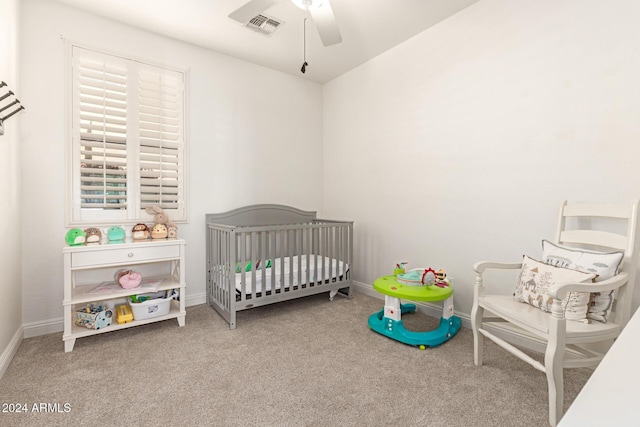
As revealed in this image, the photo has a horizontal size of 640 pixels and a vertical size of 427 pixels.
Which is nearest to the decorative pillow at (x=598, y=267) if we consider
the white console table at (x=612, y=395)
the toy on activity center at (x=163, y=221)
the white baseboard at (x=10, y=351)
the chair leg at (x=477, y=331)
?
the chair leg at (x=477, y=331)

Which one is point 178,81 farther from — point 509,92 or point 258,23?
point 509,92

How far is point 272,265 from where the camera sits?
266 cm

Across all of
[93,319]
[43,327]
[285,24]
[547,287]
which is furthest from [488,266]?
[43,327]

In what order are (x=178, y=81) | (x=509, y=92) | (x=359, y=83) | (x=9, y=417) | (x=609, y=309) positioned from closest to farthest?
1. (x=9, y=417)
2. (x=609, y=309)
3. (x=509, y=92)
4. (x=178, y=81)
5. (x=359, y=83)

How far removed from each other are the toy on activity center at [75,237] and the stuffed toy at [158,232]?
46cm

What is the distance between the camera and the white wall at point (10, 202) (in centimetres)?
181

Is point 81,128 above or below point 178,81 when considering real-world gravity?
below

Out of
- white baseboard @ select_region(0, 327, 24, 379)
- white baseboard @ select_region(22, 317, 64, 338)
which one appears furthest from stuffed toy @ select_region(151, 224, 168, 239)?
white baseboard @ select_region(0, 327, 24, 379)

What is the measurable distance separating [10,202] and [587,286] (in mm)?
3334

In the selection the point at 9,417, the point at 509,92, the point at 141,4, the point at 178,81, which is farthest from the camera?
the point at 178,81

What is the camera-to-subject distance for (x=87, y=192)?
A: 2.46m

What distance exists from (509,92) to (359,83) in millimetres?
1664

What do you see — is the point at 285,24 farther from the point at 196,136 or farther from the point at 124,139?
the point at 124,139

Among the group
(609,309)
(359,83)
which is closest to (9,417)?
(609,309)
